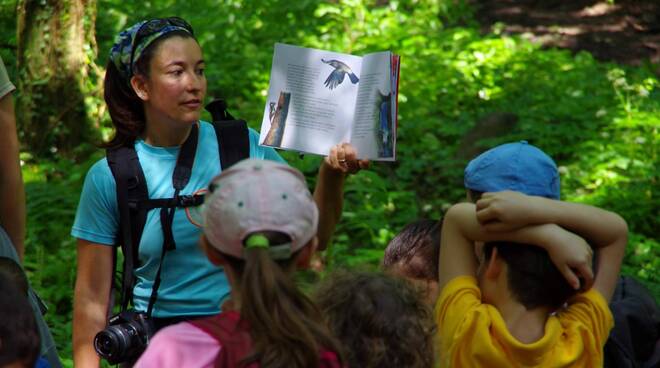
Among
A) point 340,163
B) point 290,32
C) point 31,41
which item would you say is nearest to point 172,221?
point 340,163

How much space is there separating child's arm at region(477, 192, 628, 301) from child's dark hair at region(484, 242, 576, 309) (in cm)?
9

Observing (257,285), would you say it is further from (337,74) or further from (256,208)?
(337,74)

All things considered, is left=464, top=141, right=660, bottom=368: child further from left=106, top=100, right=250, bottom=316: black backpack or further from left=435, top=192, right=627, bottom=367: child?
left=106, top=100, right=250, bottom=316: black backpack

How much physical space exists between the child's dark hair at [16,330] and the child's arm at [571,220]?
116 centimetres

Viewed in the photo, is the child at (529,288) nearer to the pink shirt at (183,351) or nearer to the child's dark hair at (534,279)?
the child's dark hair at (534,279)

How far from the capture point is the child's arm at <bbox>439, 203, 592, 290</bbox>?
2602mm

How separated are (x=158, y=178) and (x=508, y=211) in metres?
1.18

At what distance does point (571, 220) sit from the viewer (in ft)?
8.82

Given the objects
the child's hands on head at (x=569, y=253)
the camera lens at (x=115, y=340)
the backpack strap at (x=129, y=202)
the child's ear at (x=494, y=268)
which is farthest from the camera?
the backpack strap at (x=129, y=202)

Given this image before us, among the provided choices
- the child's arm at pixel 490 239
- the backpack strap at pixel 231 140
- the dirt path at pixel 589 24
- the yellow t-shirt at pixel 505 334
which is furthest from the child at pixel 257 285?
the dirt path at pixel 589 24

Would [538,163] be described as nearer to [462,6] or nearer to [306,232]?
[306,232]

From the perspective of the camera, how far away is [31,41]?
8070 millimetres

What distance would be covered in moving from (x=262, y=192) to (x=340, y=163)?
3.72 feet

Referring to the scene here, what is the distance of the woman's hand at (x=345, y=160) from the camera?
3.22 metres
